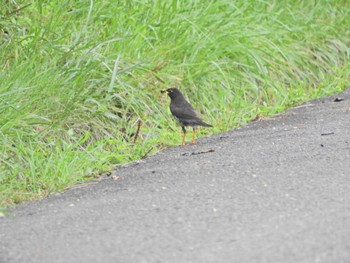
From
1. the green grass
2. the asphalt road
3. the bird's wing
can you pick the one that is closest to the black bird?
the bird's wing

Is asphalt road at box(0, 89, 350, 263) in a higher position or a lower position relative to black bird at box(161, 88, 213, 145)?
higher

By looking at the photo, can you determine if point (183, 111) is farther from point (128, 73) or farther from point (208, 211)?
point (208, 211)

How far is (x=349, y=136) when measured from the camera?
7.37 metres

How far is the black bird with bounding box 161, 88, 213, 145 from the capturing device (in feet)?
26.2

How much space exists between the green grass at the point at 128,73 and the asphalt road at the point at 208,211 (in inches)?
21.6

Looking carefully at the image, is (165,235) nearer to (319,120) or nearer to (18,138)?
(18,138)

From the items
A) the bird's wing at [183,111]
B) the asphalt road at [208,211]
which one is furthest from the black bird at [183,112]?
the asphalt road at [208,211]

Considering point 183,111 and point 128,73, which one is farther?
point 128,73

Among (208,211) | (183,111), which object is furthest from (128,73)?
(208,211)

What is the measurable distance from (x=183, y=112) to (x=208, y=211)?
116 inches

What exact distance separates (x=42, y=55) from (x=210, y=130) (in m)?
1.57

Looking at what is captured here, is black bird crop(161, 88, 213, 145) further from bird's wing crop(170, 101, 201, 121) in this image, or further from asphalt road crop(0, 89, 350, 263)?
asphalt road crop(0, 89, 350, 263)

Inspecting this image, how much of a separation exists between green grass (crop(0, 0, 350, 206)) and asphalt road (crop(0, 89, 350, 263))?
0.55 m

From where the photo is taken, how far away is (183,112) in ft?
26.3
